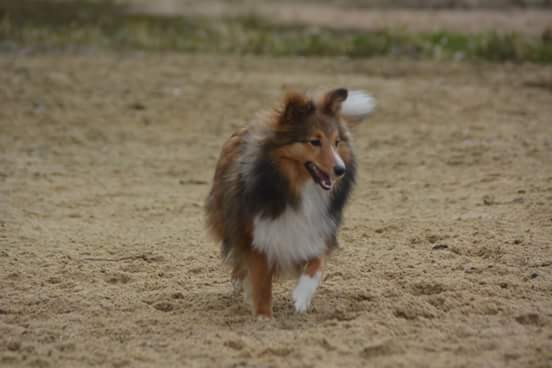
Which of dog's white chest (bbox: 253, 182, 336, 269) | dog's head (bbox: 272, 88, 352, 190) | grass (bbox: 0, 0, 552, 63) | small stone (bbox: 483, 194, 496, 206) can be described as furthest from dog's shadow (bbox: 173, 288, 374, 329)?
grass (bbox: 0, 0, 552, 63)

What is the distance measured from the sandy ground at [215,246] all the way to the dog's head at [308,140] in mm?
950

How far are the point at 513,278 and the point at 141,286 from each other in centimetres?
272

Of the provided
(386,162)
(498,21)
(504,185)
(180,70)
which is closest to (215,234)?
(504,185)

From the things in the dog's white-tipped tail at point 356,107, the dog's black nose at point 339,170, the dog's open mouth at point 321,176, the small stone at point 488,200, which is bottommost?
the small stone at point 488,200

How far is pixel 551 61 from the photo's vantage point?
14766 millimetres

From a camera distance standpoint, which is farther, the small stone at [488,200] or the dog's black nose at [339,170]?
the small stone at [488,200]

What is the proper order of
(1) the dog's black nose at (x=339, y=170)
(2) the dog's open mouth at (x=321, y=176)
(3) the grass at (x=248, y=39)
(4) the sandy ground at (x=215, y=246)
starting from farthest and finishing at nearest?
(3) the grass at (x=248, y=39), (2) the dog's open mouth at (x=321, y=176), (1) the dog's black nose at (x=339, y=170), (4) the sandy ground at (x=215, y=246)

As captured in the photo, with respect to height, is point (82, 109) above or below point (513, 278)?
below

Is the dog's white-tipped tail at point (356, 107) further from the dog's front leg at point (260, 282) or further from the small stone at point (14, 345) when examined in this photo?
the small stone at point (14, 345)

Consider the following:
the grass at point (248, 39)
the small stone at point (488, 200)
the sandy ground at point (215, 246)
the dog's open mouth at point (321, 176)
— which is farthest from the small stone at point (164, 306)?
the grass at point (248, 39)

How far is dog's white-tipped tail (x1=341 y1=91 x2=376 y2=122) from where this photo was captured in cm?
585

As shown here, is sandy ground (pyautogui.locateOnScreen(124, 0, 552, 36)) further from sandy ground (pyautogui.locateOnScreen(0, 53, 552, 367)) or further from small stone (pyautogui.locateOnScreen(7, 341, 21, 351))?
small stone (pyautogui.locateOnScreen(7, 341, 21, 351))

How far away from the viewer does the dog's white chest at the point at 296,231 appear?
215 inches

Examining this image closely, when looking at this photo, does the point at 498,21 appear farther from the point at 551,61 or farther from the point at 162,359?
the point at 162,359
